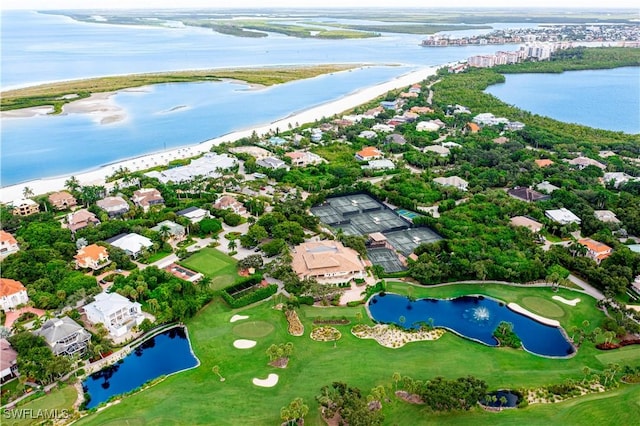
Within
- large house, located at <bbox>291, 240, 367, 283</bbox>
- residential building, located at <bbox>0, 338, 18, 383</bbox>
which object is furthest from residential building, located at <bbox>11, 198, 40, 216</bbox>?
large house, located at <bbox>291, 240, 367, 283</bbox>

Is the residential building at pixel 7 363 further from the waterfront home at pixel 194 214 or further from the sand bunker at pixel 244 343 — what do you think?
the waterfront home at pixel 194 214

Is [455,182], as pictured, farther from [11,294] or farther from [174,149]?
[11,294]

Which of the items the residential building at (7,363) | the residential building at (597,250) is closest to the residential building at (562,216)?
the residential building at (597,250)

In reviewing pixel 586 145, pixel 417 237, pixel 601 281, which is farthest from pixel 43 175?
pixel 586 145

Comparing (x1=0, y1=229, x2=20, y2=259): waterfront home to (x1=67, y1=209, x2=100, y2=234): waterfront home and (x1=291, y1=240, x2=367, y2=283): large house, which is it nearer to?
(x1=67, y1=209, x2=100, y2=234): waterfront home

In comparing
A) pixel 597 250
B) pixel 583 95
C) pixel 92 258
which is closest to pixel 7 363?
pixel 92 258

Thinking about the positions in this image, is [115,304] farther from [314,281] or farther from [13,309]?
[314,281]
